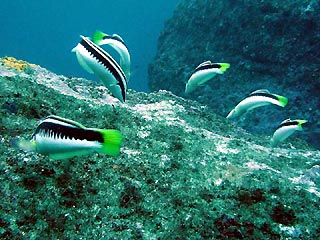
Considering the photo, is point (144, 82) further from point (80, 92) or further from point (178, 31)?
point (80, 92)

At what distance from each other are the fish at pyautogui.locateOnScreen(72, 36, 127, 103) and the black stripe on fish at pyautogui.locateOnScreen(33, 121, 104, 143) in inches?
32.1

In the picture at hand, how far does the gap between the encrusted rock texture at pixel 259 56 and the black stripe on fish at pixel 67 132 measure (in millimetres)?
9793

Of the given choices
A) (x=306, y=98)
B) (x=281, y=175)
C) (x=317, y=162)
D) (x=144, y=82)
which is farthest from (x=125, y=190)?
(x=144, y=82)

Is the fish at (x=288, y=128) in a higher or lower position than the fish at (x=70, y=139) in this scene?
higher

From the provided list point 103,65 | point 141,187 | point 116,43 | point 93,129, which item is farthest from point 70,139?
point 116,43

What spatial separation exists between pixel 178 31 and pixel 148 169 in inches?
584

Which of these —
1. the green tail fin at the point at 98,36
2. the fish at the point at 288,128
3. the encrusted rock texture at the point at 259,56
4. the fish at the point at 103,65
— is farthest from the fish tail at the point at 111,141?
the encrusted rock texture at the point at 259,56

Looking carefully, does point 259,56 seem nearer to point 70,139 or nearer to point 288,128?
point 288,128

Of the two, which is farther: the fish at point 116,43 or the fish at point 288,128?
the fish at point 288,128

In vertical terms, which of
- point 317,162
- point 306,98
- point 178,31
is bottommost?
point 317,162

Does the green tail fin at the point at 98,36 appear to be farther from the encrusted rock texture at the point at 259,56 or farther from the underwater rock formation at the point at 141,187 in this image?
the encrusted rock texture at the point at 259,56

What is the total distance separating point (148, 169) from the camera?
3500 mm

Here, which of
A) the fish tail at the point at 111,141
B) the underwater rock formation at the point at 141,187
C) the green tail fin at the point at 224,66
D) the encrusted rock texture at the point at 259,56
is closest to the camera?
the fish tail at the point at 111,141

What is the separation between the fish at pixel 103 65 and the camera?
9.05 ft
